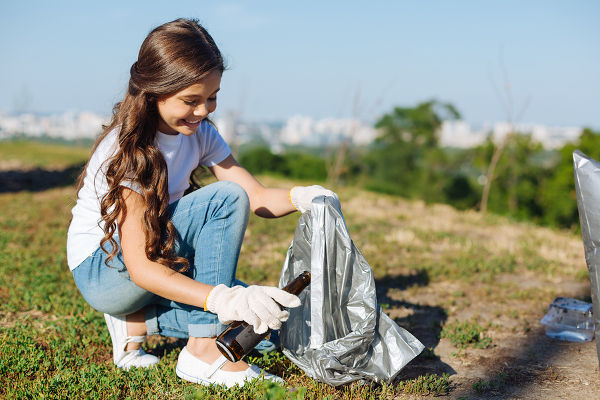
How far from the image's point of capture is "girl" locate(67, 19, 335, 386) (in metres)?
2.03

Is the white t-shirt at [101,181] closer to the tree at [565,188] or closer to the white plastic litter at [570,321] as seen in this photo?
the white plastic litter at [570,321]

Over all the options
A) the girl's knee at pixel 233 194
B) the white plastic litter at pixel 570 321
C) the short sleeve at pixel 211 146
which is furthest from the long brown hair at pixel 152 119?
the white plastic litter at pixel 570 321

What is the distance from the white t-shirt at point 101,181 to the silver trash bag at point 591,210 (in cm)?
166

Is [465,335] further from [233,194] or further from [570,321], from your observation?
[233,194]

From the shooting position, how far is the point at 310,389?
7.07 feet

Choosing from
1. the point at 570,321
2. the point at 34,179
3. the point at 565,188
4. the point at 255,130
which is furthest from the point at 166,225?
the point at 565,188

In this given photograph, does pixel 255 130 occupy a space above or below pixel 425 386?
below

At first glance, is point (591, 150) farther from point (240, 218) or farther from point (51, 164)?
point (240, 218)

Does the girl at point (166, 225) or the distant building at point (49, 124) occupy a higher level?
the girl at point (166, 225)

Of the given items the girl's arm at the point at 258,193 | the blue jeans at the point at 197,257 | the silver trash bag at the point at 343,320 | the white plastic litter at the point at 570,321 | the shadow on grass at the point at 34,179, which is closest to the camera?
the silver trash bag at the point at 343,320

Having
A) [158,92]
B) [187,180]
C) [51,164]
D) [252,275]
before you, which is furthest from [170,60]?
[51,164]

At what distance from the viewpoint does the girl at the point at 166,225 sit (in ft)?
6.64

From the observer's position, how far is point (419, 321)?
3230 mm

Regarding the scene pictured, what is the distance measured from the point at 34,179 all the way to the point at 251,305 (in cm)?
942
